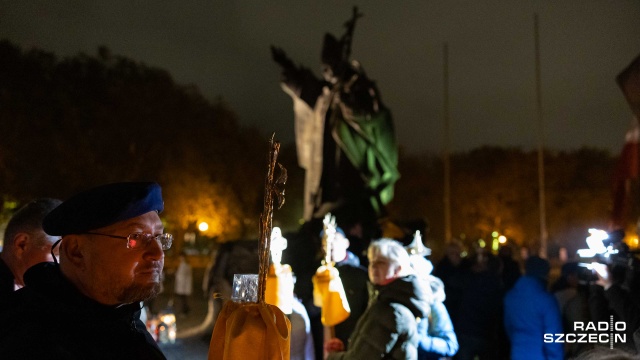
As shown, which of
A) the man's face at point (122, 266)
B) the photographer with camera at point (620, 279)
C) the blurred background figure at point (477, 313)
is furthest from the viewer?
the blurred background figure at point (477, 313)

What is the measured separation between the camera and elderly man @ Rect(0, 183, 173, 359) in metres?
1.92

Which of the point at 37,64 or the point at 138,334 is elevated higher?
the point at 37,64

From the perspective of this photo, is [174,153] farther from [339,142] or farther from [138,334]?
[138,334]

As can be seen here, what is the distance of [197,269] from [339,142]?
22763mm

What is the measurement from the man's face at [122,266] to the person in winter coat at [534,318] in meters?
4.56

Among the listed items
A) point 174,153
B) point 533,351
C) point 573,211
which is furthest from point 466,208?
point 533,351

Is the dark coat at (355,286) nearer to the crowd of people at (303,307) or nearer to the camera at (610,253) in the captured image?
the crowd of people at (303,307)

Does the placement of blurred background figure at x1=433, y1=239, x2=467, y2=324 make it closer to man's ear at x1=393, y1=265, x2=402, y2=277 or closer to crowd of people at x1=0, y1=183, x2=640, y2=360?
crowd of people at x1=0, y1=183, x2=640, y2=360

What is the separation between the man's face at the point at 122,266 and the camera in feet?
7.00

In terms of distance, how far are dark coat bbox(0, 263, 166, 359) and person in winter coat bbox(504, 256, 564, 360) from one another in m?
4.61

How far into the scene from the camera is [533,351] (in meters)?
5.89

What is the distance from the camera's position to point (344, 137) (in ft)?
38.1

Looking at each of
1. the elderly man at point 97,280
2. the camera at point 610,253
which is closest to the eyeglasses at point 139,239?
the elderly man at point 97,280

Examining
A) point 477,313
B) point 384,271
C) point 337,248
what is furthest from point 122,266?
point 477,313
